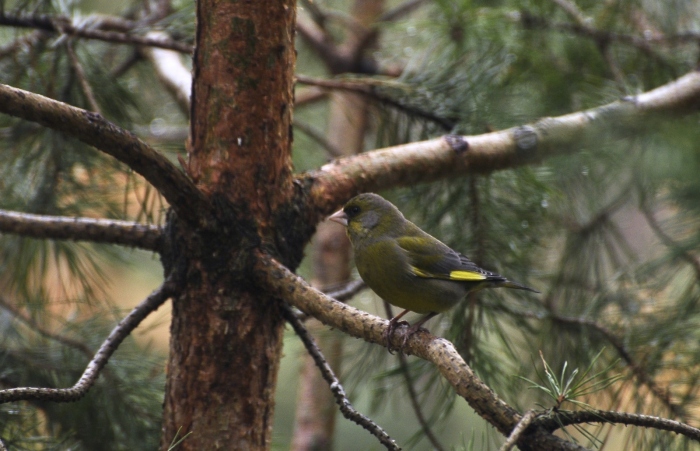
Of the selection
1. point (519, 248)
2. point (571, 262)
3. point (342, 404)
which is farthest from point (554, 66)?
point (342, 404)

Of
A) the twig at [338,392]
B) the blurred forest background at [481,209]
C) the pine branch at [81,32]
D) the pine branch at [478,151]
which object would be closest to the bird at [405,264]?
the pine branch at [478,151]

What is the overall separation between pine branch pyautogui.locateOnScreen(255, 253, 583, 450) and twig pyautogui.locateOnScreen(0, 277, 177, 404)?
312 millimetres

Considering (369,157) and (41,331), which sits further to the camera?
(41,331)

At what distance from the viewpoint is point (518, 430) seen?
4.35ft

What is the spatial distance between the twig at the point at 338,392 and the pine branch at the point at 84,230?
0.49 meters

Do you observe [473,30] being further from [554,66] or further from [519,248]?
[519,248]

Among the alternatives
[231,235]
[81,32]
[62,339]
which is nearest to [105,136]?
[231,235]

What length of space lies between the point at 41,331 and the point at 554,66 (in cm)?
312

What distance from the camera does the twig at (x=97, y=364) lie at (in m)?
1.58

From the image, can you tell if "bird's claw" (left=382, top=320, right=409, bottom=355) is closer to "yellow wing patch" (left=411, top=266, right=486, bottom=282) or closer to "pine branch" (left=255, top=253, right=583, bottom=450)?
"pine branch" (left=255, top=253, right=583, bottom=450)

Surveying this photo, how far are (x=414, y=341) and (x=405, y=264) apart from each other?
69cm

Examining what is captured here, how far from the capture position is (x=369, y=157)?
2564 mm

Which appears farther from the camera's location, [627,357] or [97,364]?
[627,357]

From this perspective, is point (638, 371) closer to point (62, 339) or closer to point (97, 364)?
point (97, 364)
